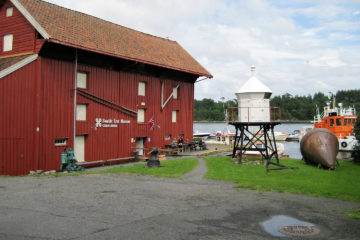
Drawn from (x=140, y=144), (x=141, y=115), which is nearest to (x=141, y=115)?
(x=141, y=115)

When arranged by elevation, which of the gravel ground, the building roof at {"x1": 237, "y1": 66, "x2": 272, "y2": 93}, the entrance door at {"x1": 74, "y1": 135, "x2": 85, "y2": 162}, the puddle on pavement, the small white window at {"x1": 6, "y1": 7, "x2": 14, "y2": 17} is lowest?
the puddle on pavement

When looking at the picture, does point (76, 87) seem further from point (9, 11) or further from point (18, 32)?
point (9, 11)

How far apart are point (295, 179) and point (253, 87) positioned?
7.07m

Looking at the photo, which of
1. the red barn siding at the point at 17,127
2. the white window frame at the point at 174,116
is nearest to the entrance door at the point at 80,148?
the red barn siding at the point at 17,127

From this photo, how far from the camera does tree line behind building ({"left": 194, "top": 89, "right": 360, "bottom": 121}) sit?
136125 millimetres

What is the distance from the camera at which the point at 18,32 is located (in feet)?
69.1

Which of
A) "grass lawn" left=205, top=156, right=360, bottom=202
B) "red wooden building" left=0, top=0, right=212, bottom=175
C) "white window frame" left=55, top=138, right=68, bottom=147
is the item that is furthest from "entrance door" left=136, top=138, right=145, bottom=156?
"grass lawn" left=205, top=156, right=360, bottom=202

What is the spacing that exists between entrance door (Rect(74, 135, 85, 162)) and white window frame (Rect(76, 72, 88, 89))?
3.36 m

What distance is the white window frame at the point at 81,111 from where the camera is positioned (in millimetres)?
22531

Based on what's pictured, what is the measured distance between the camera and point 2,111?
19328mm

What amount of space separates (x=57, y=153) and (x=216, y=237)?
1587 centimetres

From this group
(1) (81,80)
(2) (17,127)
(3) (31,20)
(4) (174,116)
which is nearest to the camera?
(2) (17,127)

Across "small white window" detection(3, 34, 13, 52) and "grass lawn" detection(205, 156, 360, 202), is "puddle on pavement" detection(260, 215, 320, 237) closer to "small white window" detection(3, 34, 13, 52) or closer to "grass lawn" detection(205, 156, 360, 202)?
"grass lawn" detection(205, 156, 360, 202)

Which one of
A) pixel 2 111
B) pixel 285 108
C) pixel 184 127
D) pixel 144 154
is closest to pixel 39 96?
pixel 2 111
